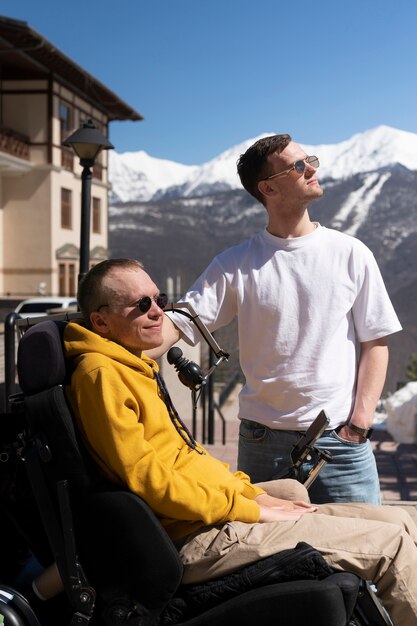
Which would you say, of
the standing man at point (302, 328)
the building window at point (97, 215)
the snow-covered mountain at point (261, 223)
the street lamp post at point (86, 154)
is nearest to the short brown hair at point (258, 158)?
the standing man at point (302, 328)

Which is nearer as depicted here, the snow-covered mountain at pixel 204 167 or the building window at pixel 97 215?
the building window at pixel 97 215

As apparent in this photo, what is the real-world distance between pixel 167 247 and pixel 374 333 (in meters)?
54.6

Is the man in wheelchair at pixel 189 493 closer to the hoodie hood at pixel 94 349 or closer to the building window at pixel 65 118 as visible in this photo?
the hoodie hood at pixel 94 349

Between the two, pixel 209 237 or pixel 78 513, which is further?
pixel 209 237

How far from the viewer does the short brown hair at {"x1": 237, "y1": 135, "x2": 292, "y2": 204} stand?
2760 millimetres

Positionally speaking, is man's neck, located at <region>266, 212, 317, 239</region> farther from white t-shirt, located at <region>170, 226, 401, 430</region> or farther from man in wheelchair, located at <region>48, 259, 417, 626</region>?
man in wheelchair, located at <region>48, 259, 417, 626</region>

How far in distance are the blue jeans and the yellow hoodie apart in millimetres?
409

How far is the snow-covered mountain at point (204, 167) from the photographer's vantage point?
275 feet

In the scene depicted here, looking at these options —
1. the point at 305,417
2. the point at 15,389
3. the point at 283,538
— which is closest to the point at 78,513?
the point at 283,538

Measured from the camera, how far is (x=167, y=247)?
57094mm

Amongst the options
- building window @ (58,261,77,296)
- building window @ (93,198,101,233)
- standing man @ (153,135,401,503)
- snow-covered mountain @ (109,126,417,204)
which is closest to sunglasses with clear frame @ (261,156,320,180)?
→ standing man @ (153,135,401,503)

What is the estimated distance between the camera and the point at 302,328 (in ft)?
8.80

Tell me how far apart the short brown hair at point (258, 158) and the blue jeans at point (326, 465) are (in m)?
0.75

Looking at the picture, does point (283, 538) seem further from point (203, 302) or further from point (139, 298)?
point (203, 302)
